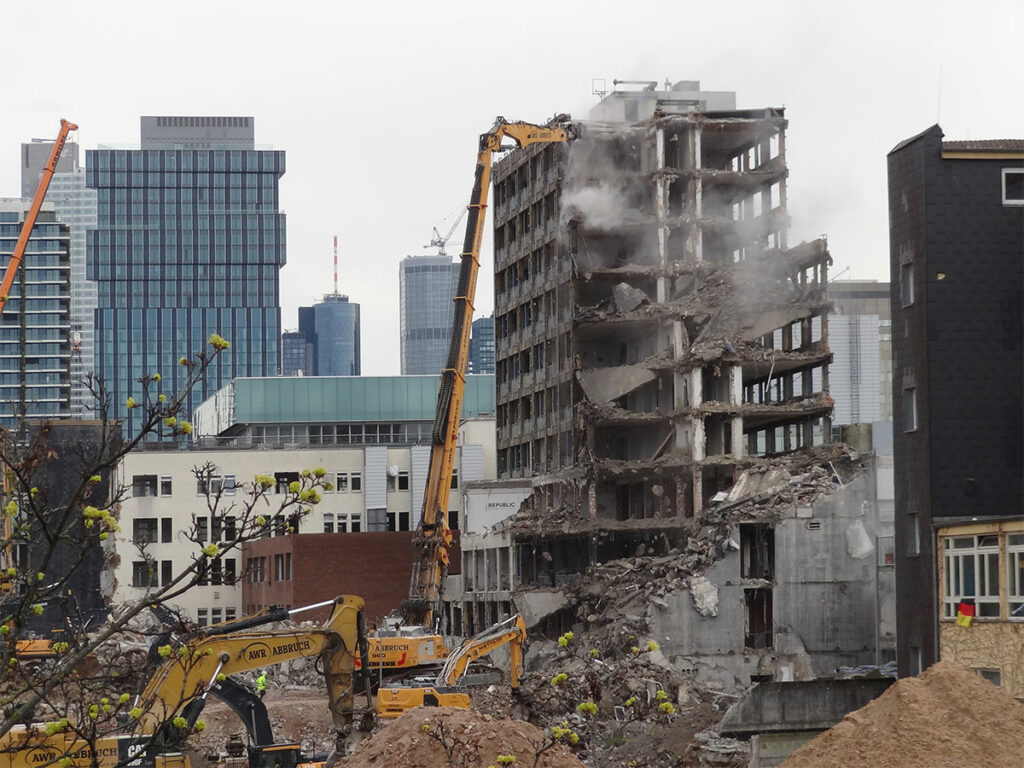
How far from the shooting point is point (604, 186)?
290ft

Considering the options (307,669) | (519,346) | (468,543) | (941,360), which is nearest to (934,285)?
(941,360)

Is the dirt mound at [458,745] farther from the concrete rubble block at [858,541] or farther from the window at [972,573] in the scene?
the concrete rubble block at [858,541]

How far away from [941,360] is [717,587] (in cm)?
2116

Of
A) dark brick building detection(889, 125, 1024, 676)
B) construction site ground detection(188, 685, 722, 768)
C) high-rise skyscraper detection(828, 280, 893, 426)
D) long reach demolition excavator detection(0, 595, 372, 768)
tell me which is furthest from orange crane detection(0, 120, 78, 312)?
high-rise skyscraper detection(828, 280, 893, 426)

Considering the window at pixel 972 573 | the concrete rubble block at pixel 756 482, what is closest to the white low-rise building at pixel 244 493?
the concrete rubble block at pixel 756 482

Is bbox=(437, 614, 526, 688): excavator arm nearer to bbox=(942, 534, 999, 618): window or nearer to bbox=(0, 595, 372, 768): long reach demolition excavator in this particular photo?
bbox=(0, 595, 372, 768): long reach demolition excavator

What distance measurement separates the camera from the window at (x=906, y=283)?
1937 inches

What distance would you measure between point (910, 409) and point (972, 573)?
740 cm

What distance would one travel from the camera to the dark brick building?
47219mm

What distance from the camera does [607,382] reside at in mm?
87938

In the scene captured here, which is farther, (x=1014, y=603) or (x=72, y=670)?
(x=1014, y=603)

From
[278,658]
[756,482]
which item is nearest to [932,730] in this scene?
[278,658]

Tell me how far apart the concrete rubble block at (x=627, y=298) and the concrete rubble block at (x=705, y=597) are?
72.0 feet

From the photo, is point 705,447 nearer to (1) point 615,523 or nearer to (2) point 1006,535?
(1) point 615,523
